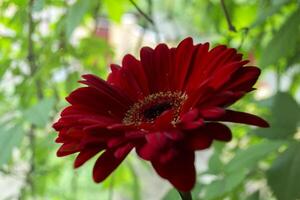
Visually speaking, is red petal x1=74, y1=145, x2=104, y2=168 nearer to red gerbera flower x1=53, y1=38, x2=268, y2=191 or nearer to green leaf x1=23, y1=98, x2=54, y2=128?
red gerbera flower x1=53, y1=38, x2=268, y2=191

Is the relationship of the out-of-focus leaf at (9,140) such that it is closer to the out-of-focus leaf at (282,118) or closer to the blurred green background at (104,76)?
the blurred green background at (104,76)

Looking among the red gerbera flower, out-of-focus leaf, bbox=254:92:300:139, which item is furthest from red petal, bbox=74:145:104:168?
out-of-focus leaf, bbox=254:92:300:139

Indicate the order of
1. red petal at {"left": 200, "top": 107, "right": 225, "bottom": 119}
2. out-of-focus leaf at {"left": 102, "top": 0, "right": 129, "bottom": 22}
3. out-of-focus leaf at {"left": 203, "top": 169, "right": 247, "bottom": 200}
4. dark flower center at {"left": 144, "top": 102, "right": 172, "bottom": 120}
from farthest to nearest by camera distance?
1. out-of-focus leaf at {"left": 102, "top": 0, "right": 129, "bottom": 22}
2. out-of-focus leaf at {"left": 203, "top": 169, "right": 247, "bottom": 200}
3. dark flower center at {"left": 144, "top": 102, "right": 172, "bottom": 120}
4. red petal at {"left": 200, "top": 107, "right": 225, "bottom": 119}

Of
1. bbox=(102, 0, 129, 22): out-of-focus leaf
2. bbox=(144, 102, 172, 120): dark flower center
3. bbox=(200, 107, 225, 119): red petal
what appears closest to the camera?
bbox=(200, 107, 225, 119): red petal

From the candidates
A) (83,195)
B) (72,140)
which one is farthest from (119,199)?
(72,140)

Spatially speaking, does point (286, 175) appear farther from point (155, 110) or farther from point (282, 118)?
point (155, 110)

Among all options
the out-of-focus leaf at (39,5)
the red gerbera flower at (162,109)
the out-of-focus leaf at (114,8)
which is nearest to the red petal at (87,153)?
the red gerbera flower at (162,109)

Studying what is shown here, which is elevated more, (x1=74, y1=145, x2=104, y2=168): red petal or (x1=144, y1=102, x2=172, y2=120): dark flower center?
(x1=144, y1=102, x2=172, y2=120): dark flower center

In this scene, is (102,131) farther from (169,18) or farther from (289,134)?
(169,18)
